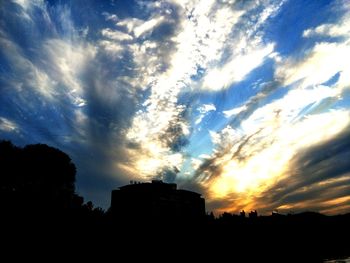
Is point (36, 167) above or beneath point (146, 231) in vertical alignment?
above

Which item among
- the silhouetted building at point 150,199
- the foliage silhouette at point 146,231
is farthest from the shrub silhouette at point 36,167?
the foliage silhouette at point 146,231

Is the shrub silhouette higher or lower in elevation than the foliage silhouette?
higher

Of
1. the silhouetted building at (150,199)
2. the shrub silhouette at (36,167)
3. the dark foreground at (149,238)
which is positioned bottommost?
the dark foreground at (149,238)

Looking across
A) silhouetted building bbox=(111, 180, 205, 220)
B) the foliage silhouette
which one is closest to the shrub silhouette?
silhouetted building bbox=(111, 180, 205, 220)

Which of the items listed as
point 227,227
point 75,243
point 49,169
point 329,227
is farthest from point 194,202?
point 75,243

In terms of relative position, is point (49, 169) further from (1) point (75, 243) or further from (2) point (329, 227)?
(2) point (329, 227)

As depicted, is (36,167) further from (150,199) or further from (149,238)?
(149,238)

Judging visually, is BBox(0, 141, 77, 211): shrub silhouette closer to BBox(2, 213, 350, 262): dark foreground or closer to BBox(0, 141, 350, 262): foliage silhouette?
BBox(0, 141, 350, 262): foliage silhouette

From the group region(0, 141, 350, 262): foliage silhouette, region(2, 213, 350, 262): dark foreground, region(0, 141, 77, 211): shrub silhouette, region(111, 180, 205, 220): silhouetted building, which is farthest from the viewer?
region(111, 180, 205, 220): silhouetted building

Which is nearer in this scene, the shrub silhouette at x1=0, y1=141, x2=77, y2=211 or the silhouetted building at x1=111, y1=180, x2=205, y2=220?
the shrub silhouette at x1=0, y1=141, x2=77, y2=211

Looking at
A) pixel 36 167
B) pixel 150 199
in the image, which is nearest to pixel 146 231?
pixel 150 199

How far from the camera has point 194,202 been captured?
235 feet

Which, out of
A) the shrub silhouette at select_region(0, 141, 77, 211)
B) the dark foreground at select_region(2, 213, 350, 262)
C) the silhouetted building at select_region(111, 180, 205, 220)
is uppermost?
the shrub silhouette at select_region(0, 141, 77, 211)

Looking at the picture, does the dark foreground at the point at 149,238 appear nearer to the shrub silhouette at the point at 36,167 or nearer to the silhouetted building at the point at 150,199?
the silhouetted building at the point at 150,199
